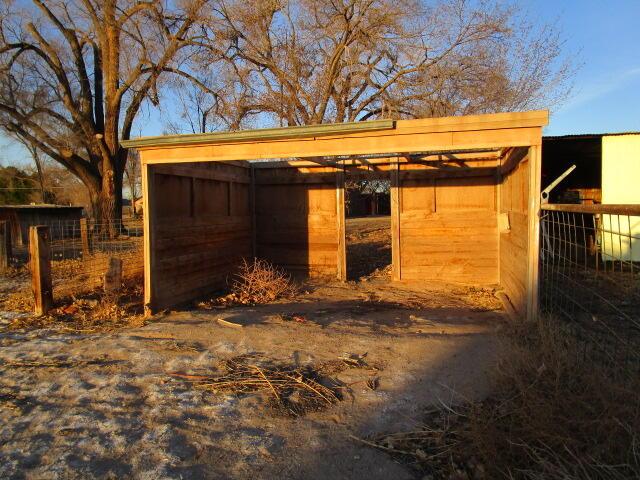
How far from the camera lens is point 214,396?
390 cm

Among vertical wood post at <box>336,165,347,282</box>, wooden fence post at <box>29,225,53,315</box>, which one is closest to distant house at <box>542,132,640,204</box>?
vertical wood post at <box>336,165,347,282</box>

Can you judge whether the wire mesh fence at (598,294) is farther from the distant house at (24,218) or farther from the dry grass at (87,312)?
the distant house at (24,218)

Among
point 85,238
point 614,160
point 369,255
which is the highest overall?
point 614,160

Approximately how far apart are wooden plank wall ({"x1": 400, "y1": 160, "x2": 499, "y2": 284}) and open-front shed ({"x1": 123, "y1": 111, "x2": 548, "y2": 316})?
2 cm

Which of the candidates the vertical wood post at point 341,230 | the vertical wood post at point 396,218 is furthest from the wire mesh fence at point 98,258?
the vertical wood post at point 396,218

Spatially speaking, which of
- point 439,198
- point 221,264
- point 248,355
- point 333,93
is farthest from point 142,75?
point 248,355

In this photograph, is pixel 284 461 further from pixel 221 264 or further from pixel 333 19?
pixel 333 19

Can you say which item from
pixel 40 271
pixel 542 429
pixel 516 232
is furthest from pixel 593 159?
pixel 40 271

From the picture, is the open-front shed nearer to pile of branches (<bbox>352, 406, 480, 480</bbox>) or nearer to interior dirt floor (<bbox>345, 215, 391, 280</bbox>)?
interior dirt floor (<bbox>345, 215, 391, 280</bbox>)

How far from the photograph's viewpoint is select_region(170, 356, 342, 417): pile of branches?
12.2 feet

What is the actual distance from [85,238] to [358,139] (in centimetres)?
576

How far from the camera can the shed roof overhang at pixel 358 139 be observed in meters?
5.54

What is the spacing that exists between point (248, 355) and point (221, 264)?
14.3 ft

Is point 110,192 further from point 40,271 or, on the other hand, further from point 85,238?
point 40,271
